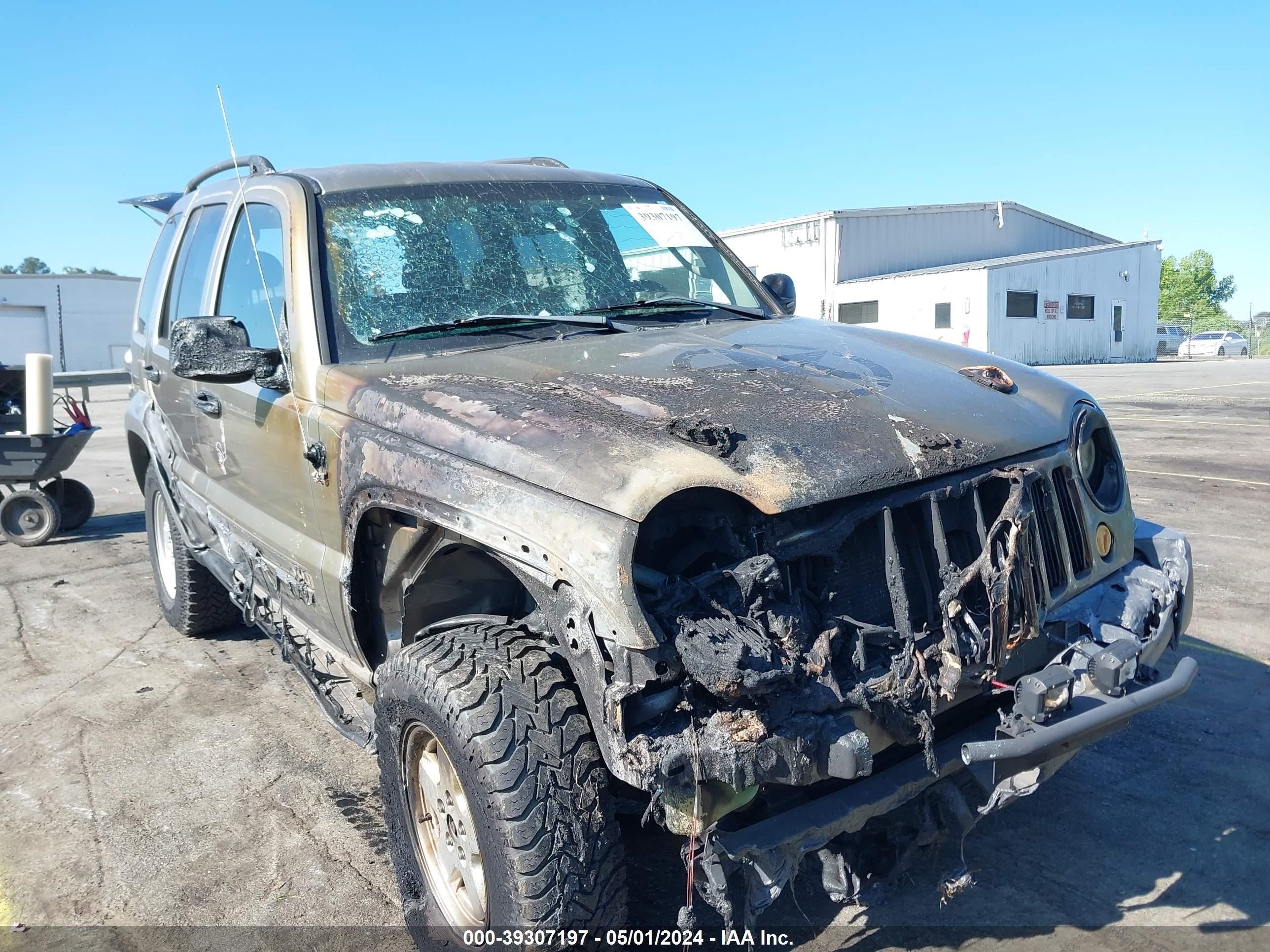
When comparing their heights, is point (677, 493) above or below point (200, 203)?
below

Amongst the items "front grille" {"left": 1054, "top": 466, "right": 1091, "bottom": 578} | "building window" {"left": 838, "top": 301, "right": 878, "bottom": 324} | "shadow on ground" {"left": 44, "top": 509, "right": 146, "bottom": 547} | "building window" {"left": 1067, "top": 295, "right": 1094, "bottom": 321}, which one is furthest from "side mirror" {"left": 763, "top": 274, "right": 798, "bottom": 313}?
"building window" {"left": 1067, "top": 295, "right": 1094, "bottom": 321}

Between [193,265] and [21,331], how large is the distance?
47.7 metres

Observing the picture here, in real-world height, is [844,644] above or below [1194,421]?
above

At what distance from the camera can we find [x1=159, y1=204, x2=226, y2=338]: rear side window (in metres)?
4.41

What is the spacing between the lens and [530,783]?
224 centimetres

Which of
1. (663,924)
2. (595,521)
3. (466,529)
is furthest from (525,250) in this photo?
(663,924)

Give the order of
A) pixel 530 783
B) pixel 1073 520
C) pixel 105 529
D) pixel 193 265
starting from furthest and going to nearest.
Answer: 1. pixel 105 529
2. pixel 193 265
3. pixel 1073 520
4. pixel 530 783

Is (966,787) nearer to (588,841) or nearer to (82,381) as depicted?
(588,841)

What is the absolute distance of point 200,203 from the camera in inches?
186

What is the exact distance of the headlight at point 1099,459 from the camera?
10.3 ft

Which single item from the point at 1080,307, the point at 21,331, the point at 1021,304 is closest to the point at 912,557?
the point at 1021,304

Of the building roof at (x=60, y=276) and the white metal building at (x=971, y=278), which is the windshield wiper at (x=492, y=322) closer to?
the white metal building at (x=971, y=278)

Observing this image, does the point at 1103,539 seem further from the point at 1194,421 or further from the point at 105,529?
the point at 1194,421

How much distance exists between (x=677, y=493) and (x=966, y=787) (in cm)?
118
